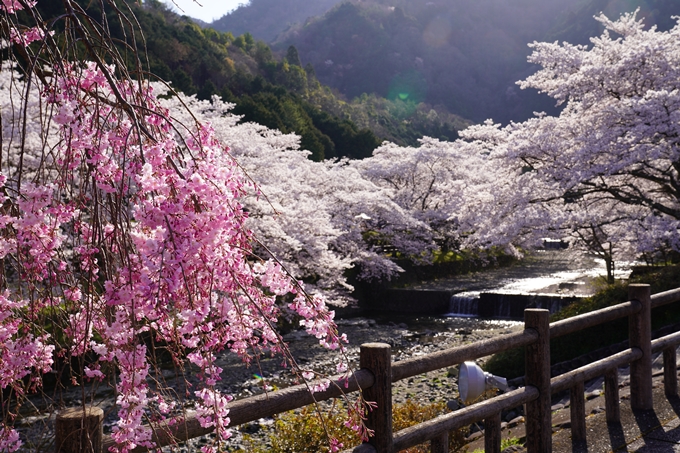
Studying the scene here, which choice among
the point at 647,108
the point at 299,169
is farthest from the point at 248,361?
the point at 299,169

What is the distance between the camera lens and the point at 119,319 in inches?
60.1

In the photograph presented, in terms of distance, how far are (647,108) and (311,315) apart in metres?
8.79

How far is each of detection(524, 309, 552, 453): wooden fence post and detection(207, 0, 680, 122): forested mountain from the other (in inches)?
2525

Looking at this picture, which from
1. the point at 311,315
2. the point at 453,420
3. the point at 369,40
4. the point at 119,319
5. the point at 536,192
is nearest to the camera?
the point at 119,319

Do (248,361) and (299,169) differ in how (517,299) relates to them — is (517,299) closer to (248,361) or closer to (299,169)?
(299,169)

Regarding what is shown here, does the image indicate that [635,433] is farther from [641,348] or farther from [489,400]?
[489,400]

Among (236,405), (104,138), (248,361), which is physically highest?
(104,138)

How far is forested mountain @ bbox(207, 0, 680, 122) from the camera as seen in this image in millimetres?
70438

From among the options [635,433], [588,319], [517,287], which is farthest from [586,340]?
[517,287]

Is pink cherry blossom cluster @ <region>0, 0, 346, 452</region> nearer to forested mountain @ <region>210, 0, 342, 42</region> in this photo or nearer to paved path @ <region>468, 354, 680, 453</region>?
paved path @ <region>468, 354, 680, 453</region>

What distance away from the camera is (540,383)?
317cm

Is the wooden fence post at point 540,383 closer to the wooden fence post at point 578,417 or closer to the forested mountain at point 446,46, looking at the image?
the wooden fence post at point 578,417

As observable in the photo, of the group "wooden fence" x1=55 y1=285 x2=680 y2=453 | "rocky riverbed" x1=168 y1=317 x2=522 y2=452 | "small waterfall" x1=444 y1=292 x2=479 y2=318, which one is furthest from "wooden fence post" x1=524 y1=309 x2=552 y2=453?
"small waterfall" x1=444 y1=292 x2=479 y2=318

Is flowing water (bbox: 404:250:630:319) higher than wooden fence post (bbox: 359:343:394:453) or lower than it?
lower
